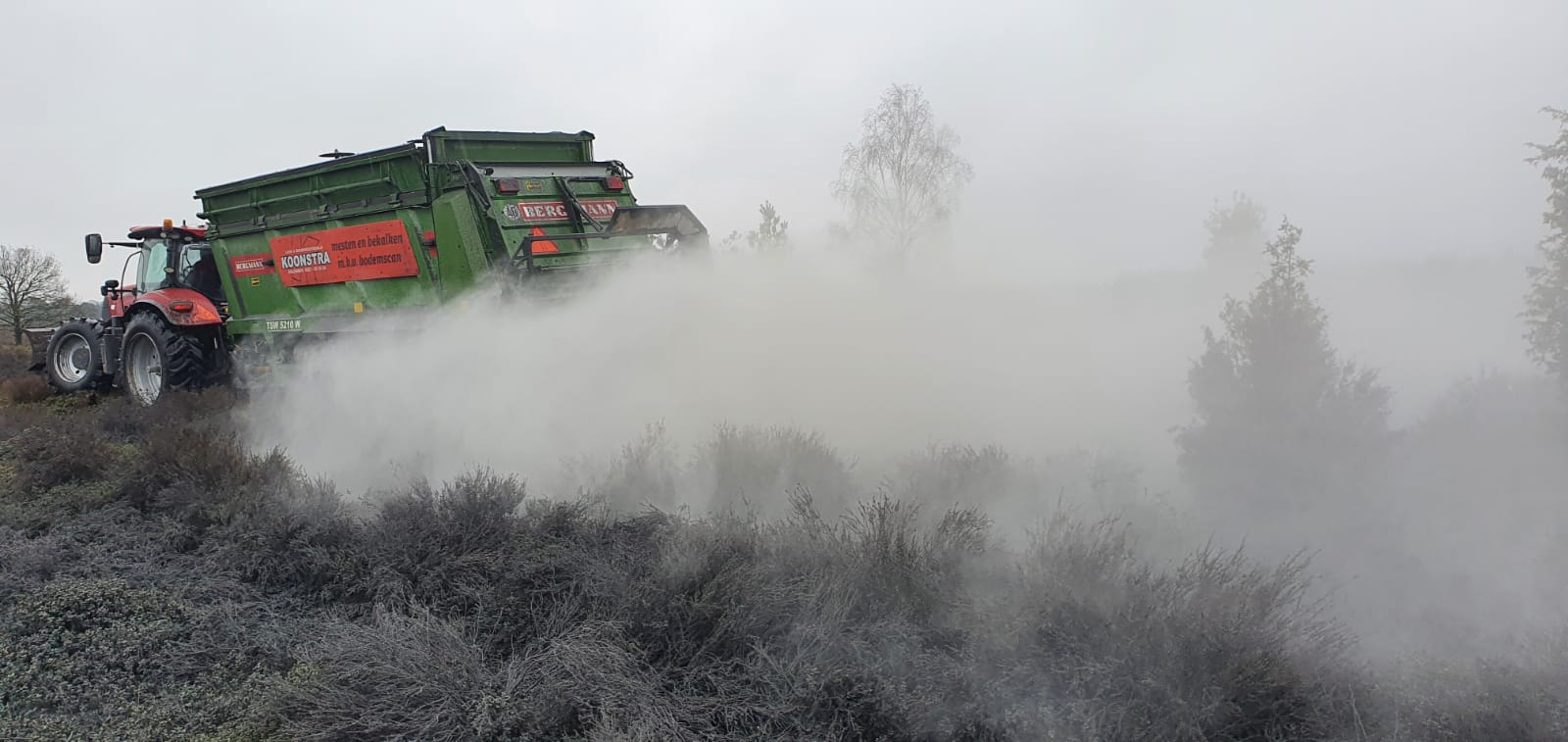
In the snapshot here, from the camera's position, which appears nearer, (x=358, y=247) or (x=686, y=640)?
(x=686, y=640)

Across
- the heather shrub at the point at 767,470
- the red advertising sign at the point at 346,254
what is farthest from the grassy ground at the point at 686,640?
the red advertising sign at the point at 346,254

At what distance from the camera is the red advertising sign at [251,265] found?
11586 millimetres

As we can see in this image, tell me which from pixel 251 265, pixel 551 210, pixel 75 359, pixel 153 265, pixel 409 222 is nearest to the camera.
A: pixel 409 222

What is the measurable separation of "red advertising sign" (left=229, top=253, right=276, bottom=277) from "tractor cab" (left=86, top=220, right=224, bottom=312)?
0.68m

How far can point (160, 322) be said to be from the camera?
12523mm

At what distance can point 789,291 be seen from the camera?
28.2 ft

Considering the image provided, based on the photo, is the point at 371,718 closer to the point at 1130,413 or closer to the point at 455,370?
the point at 455,370

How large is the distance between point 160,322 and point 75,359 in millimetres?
3160

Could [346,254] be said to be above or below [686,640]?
above

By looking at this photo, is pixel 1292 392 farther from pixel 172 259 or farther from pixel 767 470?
pixel 172 259

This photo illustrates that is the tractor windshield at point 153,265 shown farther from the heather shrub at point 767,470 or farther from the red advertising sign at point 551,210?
the heather shrub at point 767,470

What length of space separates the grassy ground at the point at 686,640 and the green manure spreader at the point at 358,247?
408cm

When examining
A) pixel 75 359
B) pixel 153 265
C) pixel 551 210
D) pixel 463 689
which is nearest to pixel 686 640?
pixel 463 689

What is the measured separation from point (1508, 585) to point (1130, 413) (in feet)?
12.4
